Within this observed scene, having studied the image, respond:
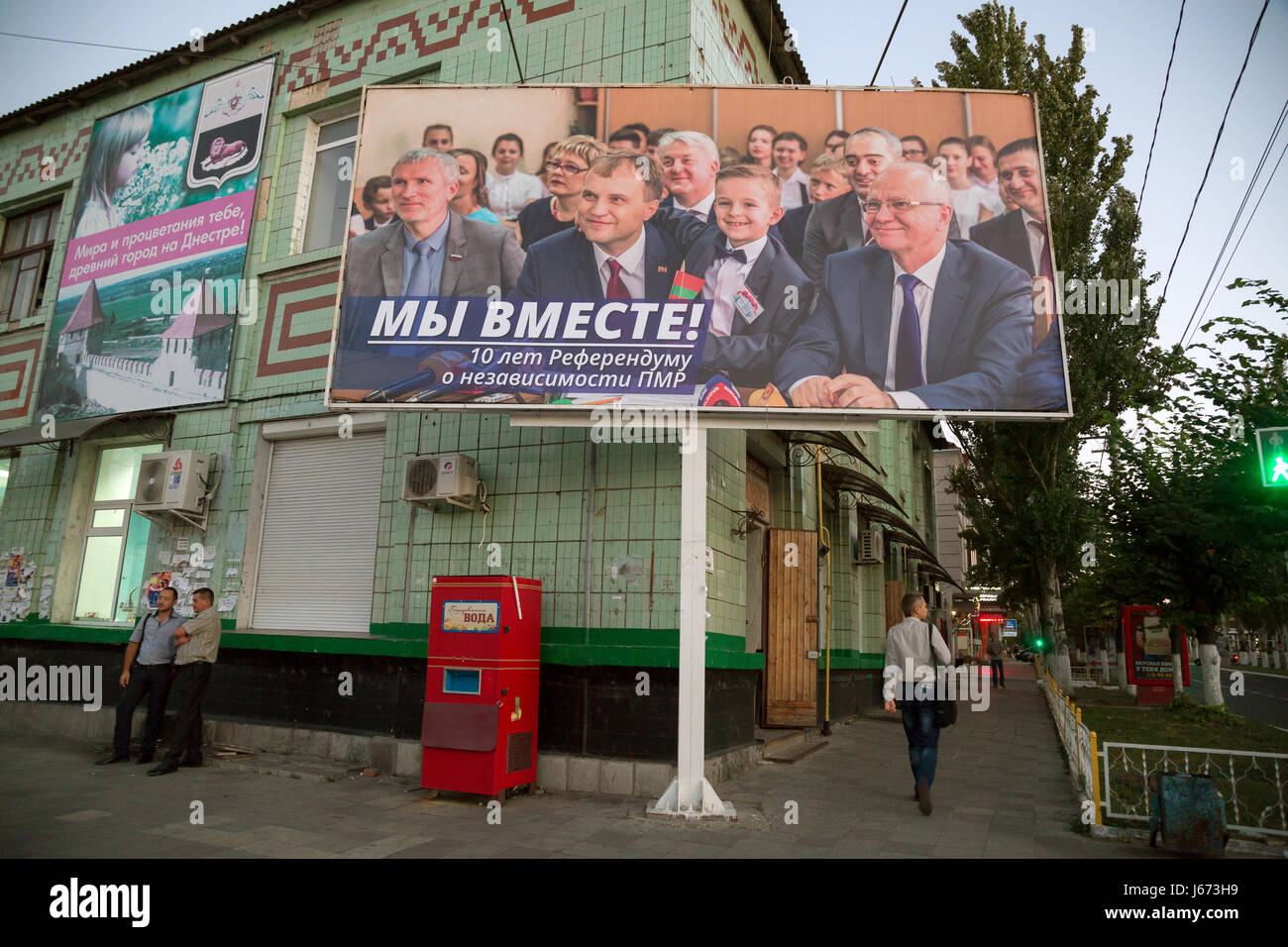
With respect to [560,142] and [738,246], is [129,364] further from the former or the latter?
[738,246]

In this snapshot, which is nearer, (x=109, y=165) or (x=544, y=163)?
(x=544, y=163)

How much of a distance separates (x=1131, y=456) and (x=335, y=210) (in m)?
15.2

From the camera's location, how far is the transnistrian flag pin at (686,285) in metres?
7.05

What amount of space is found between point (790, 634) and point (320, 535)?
6.38m

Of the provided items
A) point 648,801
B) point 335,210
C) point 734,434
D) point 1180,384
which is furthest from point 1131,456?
point 335,210

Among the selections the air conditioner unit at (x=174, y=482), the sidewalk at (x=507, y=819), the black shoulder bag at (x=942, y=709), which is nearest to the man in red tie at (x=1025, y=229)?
the black shoulder bag at (x=942, y=709)

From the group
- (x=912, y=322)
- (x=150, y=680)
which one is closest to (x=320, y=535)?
(x=150, y=680)

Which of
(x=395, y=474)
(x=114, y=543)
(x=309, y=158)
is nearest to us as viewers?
(x=395, y=474)

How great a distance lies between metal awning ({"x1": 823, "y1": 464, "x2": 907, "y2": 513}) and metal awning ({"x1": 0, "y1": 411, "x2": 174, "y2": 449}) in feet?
31.7

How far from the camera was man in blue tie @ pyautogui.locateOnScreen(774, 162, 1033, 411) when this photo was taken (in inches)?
263

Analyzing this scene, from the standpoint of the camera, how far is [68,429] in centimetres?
1105

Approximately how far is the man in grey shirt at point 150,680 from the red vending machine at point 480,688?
373 centimetres

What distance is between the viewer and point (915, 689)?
275 inches

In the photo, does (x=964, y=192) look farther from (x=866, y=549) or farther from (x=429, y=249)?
(x=866, y=549)
